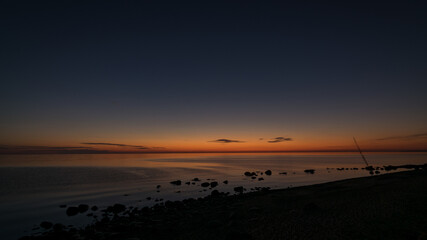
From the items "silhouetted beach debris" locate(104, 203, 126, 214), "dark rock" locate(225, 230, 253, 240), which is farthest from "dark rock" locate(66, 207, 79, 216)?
"dark rock" locate(225, 230, 253, 240)

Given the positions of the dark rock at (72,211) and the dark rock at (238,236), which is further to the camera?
the dark rock at (72,211)

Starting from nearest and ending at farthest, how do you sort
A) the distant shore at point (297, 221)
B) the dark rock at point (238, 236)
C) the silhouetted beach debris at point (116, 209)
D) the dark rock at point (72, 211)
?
the distant shore at point (297, 221) → the dark rock at point (238, 236) → the dark rock at point (72, 211) → the silhouetted beach debris at point (116, 209)

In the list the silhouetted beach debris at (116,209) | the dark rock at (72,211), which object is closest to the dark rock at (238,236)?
the silhouetted beach debris at (116,209)

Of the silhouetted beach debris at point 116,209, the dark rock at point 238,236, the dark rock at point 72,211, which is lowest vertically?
the dark rock at point 72,211

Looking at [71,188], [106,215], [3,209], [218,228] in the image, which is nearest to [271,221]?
[218,228]

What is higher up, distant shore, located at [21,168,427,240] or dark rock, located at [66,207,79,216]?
distant shore, located at [21,168,427,240]

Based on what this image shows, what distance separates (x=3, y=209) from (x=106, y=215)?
55.2 feet

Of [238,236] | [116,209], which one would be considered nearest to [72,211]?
[116,209]

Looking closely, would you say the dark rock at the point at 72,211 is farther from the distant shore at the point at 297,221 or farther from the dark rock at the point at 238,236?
the dark rock at the point at 238,236

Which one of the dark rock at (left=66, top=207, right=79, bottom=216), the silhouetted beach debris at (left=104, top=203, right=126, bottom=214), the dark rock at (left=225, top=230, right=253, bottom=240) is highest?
the dark rock at (left=225, top=230, right=253, bottom=240)

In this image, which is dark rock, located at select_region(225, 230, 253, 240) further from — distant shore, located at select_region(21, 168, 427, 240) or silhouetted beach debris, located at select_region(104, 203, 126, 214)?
silhouetted beach debris, located at select_region(104, 203, 126, 214)

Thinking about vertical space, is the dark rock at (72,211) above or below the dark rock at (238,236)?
below

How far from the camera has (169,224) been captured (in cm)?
1995

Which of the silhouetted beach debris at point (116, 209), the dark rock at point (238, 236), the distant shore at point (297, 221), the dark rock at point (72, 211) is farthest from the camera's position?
the silhouetted beach debris at point (116, 209)
